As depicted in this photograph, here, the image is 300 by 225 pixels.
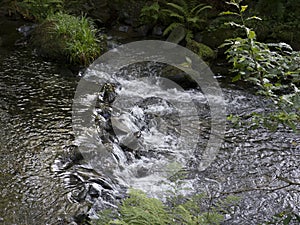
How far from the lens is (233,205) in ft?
12.5

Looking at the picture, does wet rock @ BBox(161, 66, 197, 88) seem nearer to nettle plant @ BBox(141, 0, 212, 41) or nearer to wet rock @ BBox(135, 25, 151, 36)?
nettle plant @ BBox(141, 0, 212, 41)

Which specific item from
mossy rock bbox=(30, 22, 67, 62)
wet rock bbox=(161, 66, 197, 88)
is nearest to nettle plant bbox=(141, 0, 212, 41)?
wet rock bbox=(161, 66, 197, 88)

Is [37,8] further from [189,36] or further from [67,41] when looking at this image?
[189,36]

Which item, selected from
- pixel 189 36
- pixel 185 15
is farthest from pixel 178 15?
pixel 189 36

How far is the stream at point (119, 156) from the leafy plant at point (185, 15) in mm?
2802

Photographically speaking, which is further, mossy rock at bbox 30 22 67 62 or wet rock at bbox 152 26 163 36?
wet rock at bbox 152 26 163 36

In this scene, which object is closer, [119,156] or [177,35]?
[119,156]

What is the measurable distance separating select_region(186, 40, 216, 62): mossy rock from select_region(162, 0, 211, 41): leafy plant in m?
0.50

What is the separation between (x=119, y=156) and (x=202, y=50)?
421 centimetres

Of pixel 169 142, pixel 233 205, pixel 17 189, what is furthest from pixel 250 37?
pixel 169 142

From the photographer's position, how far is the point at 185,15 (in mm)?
9344

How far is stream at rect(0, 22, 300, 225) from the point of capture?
3.68m

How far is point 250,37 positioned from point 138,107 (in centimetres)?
412

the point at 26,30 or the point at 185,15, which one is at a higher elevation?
the point at 185,15
